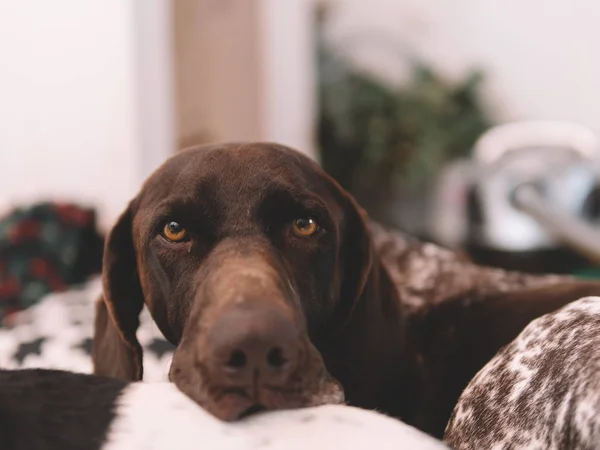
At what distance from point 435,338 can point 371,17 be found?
5486mm

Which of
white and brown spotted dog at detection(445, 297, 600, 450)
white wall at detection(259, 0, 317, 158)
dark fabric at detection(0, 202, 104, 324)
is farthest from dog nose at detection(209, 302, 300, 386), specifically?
white wall at detection(259, 0, 317, 158)

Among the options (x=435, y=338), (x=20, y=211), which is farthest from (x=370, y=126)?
(x=435, y=338)

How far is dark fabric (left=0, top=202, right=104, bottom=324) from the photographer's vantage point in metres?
3.16

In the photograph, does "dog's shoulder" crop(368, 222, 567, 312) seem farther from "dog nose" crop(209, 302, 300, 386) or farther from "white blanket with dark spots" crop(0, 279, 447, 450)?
"white blanket with dark spots" crop(0, 279, 447, 450)

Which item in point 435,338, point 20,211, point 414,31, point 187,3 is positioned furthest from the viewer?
point 414,31

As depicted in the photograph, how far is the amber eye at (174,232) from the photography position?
159 centimetres

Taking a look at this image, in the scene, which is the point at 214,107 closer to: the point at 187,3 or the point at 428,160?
the point at 187,3

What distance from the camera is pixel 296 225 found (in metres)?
1.63

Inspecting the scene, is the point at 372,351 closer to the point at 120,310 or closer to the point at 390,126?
the point at 120,310

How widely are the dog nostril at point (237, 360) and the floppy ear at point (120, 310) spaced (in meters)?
0.67

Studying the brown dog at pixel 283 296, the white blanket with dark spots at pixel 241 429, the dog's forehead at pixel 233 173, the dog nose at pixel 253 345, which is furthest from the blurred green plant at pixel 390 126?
the white blanket with dark spots at pixel 241 429

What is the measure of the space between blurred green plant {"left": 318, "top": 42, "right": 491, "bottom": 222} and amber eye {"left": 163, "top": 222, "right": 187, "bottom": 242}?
4.59m

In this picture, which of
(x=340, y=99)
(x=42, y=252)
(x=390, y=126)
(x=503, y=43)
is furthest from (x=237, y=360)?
(x=503, y=43)

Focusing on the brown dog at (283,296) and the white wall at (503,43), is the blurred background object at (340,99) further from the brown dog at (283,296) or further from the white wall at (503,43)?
the brown dog at (283,296)
